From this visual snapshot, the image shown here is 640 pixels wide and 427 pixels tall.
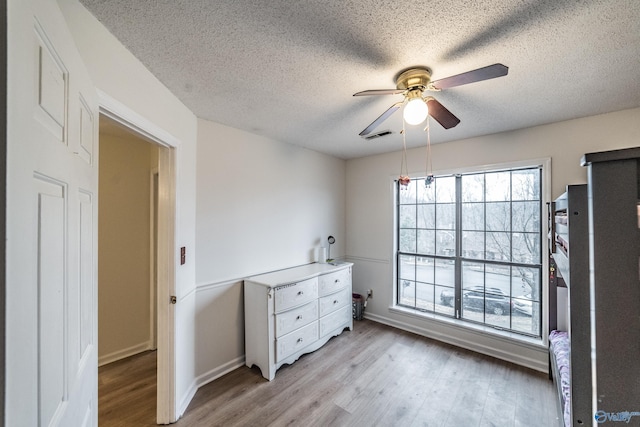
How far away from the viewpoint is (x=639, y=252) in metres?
0.75

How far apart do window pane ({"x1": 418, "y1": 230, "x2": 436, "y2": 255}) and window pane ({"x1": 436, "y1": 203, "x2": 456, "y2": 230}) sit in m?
0.15

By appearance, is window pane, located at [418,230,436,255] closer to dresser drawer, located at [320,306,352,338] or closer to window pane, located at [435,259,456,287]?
window pane, located at [435,259,456,287]

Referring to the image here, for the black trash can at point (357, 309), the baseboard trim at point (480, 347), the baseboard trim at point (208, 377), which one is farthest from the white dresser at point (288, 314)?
the baseboard trim at point (480, 347)

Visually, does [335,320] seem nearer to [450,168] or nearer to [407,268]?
[407,268]

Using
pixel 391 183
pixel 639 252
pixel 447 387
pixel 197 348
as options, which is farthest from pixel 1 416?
pixel 391 183

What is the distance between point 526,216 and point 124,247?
428cm

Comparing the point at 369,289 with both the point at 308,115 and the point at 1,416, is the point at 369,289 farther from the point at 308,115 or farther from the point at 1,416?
the point at 1,416

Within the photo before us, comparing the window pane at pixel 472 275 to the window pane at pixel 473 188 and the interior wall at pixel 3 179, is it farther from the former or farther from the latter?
the interior wall at pixel 3 179

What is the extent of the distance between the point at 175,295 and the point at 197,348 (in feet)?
2.35

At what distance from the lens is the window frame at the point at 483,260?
2572 mm

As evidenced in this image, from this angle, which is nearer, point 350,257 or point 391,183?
point 391,183

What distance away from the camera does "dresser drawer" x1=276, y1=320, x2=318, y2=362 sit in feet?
8.22

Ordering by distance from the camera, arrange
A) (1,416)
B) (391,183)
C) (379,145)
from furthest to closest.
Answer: (391,183), (379,145), (1,416)

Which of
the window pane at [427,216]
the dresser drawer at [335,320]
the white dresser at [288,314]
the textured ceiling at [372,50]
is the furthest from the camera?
the window pane at [427,216]
